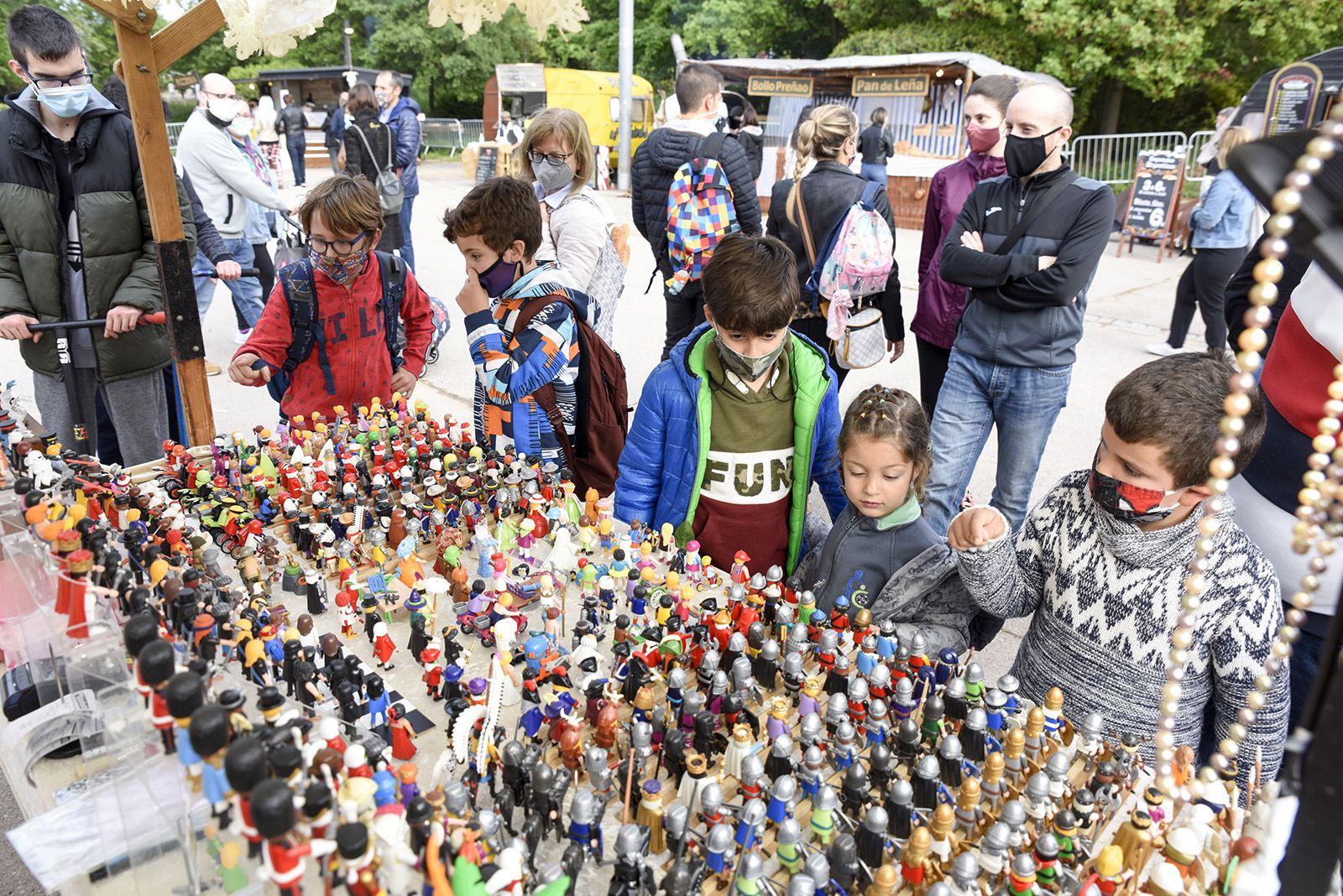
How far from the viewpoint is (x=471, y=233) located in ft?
8.97

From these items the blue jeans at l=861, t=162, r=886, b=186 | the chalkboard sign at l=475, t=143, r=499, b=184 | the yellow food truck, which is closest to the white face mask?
the blue jeans at l=861, t=162, r=886, b=186

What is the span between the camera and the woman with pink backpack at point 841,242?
370 centimetres

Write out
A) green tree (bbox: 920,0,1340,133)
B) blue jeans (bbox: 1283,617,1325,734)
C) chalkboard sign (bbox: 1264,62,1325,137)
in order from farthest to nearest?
1. green tree (bbox: 920,0,1340,133)
2. chalkboard sign (bbox: 1264,62,1325,137)
3. blue jeans (bbox: 1283,617,1325,734)

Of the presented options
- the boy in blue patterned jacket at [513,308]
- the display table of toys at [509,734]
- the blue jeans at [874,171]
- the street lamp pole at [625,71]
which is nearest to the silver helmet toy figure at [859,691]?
the display table of toys at [509,734]

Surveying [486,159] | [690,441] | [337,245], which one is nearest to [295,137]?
[486,159]

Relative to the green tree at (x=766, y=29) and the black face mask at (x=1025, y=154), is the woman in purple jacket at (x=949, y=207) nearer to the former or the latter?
the black face mask at (x=1025, y=154)

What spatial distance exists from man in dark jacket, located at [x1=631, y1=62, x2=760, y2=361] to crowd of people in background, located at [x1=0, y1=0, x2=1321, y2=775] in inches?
0.6

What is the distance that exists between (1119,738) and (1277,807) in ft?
2.72

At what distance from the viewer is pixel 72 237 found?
3.06m

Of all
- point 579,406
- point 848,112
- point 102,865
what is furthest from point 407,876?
point 848,112

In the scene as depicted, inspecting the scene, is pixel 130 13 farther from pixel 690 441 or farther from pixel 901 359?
pixel 901 359

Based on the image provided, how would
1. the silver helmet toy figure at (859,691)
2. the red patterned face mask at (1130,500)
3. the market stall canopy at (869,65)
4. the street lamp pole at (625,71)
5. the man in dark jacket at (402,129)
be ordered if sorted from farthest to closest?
the street lamp pole at (625,71) < the market stall canopy at (869,65) < the man in dark jacket at (402,129) < the red patterned face mask at (1130,500) < the silver helmet toy figure at (859,691)

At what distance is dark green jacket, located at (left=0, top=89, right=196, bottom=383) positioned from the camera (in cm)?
293

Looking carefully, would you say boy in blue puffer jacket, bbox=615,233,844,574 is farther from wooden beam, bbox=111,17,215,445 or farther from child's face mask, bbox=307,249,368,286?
wooden beam, bbox=111,17,215,445
